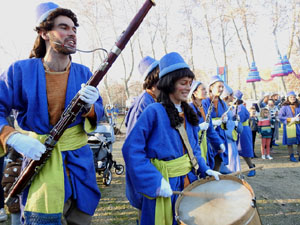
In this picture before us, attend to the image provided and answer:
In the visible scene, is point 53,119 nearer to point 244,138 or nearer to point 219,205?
point 219,205

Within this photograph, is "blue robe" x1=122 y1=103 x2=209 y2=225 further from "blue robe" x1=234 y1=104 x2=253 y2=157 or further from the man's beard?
"blue robe" x1=234 y1=104 x2=253 y2=157

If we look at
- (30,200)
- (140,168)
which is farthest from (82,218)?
(140,168)

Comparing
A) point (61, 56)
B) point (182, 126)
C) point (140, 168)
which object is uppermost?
point (61, 56)

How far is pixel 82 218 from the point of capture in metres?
1.86

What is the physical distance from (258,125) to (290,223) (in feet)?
16.4

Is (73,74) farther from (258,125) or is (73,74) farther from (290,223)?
(258,125)

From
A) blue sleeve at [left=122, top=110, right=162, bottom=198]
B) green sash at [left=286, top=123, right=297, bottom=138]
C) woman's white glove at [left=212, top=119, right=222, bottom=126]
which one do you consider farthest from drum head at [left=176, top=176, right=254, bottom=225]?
green sash at [left=286, top=123, right=297, bottom=138]

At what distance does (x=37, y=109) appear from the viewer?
1750mm

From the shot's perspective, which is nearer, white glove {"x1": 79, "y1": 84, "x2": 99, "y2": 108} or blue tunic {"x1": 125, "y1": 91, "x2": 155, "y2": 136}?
white glove {"x1": 79, "y1": 84, "x2": 99, "y2": 108}

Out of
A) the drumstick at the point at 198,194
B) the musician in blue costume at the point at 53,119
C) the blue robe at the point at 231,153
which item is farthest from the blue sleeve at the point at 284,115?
the musician in blue costume at the point at 53,119

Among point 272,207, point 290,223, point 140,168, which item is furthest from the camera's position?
point 272,207

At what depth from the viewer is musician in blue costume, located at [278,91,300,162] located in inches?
286

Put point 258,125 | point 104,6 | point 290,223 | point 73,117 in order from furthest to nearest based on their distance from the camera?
point 104,6, point 258,125, point 290,223, point 73,117

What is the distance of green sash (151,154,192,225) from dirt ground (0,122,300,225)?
6.22ft
